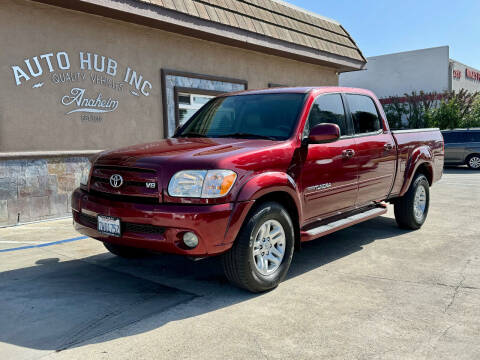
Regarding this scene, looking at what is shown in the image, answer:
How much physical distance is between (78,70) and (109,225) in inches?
218

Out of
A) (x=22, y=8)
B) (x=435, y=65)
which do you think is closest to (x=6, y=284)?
(x=22, y=8)

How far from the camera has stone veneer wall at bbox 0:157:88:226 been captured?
734cm

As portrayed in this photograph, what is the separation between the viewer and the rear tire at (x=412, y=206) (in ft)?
21.4

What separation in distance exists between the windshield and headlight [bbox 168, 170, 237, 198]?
107 centimetres

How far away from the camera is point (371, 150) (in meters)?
5.55

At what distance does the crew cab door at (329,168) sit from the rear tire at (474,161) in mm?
14986

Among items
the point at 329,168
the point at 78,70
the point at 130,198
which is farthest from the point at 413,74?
the point at 130,198

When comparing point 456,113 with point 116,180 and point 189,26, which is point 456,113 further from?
point 116,180

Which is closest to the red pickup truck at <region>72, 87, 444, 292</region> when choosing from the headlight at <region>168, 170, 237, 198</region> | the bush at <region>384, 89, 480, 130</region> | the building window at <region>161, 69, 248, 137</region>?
the headlight at <region>168, 170, 237, 198</region>

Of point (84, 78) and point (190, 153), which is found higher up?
point (84, 78)

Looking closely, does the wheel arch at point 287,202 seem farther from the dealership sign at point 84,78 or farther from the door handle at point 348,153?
the dealership sign at point 84,78

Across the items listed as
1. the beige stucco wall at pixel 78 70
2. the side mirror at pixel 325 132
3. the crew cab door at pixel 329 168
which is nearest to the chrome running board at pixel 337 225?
the crew cab door at pixel 329 168

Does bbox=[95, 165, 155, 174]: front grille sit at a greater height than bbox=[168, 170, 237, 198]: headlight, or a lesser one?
greater

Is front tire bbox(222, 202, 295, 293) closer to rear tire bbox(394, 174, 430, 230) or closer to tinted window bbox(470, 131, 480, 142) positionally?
rear tire bbox(394, 174, 430, 230)
